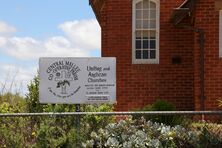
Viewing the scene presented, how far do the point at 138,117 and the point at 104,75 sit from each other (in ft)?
2.89

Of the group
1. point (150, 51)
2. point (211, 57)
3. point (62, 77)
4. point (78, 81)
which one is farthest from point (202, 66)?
point (62, 77)

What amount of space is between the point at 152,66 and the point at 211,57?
2.31 metres

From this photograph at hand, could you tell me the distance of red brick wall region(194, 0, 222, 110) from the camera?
17391 millimetres

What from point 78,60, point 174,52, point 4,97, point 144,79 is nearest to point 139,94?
point 144,79

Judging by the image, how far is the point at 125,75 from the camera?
1898 centimetres

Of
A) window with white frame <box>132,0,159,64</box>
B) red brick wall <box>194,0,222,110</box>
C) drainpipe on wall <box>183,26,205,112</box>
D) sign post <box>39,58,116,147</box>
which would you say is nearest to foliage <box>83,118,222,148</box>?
sign post <box>39,58,116,147</box>

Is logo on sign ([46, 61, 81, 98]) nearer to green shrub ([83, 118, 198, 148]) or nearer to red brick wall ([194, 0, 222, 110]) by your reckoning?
green shrub ([83, 118, 198, 148])

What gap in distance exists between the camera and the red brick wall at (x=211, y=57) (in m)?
17.4

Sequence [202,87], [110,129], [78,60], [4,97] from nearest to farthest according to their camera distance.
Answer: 1. [110,129]
2. [78,60]
3. [202,87]
4. [4,97]

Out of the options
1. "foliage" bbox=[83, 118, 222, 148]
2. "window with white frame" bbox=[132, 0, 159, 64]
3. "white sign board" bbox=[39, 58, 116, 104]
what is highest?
"window with white frame" bbox=[132, 0, 159, 64]

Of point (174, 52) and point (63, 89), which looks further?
point (174, 52)

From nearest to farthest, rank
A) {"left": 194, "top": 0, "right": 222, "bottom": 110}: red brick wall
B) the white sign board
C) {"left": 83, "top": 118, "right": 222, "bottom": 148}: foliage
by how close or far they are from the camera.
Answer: {"left": 83, "top": 118, "right": 222, "bottom": 148}: foliage, the white sign board, {"left": 194, "top": 0, "right": 222, "bottom": 110}: red brick wall

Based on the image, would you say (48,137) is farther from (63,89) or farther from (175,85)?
(175,85)

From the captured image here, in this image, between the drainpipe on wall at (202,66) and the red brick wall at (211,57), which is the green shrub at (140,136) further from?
the red brick wall at (211,57)
